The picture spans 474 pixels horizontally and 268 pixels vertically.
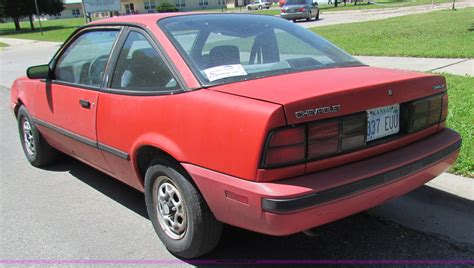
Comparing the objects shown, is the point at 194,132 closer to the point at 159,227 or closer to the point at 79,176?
the point at 159,227

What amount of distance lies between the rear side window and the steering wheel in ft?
0.82

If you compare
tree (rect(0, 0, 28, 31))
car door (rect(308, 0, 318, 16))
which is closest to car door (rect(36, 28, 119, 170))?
car door (rect(308, 0, 318, 16))

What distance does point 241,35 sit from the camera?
3.47 metres

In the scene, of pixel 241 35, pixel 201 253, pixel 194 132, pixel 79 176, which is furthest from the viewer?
pixel 79 176

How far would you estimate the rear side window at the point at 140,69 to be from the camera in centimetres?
306

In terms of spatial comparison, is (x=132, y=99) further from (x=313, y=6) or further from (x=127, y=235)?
(x=313, y=6)

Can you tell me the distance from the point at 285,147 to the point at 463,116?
3.66 meters

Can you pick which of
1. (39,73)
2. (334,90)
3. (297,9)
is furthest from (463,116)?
(297,9)

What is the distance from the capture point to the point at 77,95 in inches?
152

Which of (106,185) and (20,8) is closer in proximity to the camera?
(106,185)

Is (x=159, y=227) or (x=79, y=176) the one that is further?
(x=79, y=176)

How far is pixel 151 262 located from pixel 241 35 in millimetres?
1792

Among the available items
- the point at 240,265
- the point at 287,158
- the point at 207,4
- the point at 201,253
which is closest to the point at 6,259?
the point at 201,253

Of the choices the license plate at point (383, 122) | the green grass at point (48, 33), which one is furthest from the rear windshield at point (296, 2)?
the license plate at point (383, 122)
